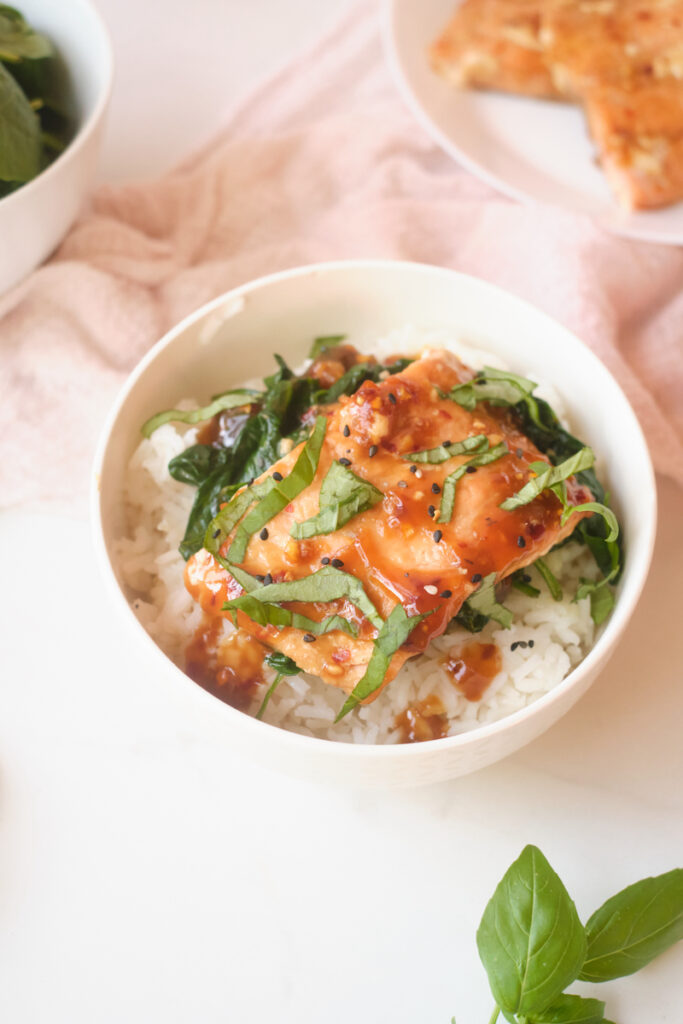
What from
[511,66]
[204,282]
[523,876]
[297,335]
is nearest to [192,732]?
[523,876]

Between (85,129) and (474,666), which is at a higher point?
(85,129)

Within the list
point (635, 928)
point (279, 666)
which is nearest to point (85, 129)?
point (279, 666)

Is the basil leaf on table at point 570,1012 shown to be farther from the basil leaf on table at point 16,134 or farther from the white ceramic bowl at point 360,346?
the basil leaf on table at point 16,134


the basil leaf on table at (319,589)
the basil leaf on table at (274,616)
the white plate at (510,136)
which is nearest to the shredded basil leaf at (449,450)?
the basil leaf on table at (319,589)

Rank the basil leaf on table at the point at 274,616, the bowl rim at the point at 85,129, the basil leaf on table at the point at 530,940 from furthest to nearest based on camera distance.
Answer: the bowl rim at the point at 85,129, the basil leaf on table at the point at 274,616, the basil leaf on table at the point at 530,940

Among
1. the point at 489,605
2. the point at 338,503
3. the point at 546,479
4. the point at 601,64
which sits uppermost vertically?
the point at 338,503

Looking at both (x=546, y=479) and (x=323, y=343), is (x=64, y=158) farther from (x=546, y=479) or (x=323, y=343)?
(x=546, y=479)
